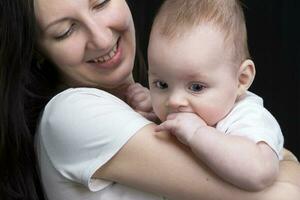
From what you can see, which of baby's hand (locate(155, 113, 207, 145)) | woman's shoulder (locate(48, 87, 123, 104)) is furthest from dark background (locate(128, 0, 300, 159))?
baby's hand (locate(155, 113, 207, 145))

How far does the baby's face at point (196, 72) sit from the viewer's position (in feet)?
4.13

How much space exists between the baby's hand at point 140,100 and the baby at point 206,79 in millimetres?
160

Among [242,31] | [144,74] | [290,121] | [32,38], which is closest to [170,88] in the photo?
[242,31]

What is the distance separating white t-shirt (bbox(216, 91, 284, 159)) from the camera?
1.20 metres

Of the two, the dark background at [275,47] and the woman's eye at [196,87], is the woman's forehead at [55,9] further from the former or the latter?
the dark background at [275,47]

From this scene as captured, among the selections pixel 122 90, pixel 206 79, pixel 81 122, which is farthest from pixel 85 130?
pixel 122 90

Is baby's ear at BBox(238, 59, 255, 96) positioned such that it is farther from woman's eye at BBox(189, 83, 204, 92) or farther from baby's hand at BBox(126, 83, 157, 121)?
baby's hand at BBox(126, 83, 157, 121)

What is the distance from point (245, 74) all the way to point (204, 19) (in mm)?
163

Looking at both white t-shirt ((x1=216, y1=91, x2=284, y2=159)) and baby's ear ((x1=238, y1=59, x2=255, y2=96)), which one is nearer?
white t-shirt ((x1=216, y1=91, x2=284, y2=159))

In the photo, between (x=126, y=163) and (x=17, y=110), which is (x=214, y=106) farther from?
(x=17, y=110)

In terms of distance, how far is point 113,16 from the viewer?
1.50 meters

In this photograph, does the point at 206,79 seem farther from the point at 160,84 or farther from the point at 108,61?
the point at 108,61

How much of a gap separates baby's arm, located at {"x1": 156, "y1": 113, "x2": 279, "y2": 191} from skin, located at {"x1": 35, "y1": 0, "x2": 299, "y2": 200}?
0.04m

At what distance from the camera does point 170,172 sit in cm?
124
